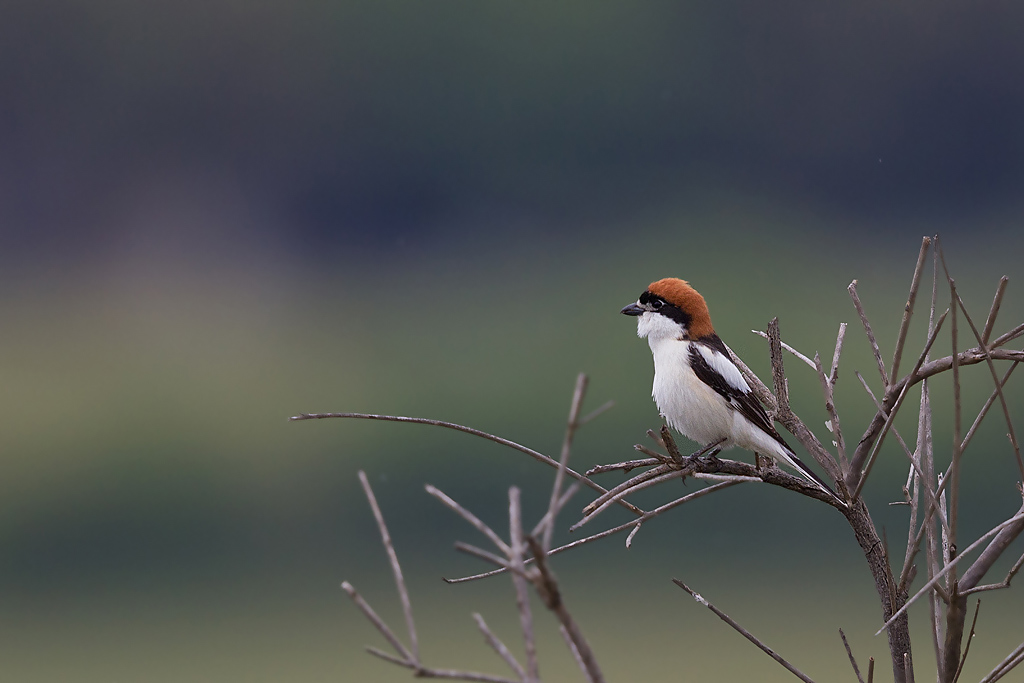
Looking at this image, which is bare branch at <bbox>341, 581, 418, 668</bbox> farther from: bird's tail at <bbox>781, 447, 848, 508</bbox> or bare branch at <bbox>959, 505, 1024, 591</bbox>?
bird's tail at <bbox>781, 447, 848, 508</bbox>

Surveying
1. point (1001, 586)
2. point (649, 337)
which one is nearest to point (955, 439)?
point (1001, 586)

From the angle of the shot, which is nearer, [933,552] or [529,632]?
[529,632]

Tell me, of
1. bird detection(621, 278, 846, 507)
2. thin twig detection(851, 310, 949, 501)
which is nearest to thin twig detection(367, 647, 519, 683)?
thin twig detection(851, 310, 949, 501)

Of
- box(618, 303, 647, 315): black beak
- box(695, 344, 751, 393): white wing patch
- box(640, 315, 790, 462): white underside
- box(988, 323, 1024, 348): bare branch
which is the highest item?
box(988, 323, 1024, 348): bare branch

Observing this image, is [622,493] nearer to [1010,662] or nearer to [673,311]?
[1010,662]

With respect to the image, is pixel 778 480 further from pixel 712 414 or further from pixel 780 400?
pixel 712 414

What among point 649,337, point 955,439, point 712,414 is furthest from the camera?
point 649,337

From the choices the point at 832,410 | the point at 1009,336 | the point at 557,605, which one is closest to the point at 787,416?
the point at 832,410

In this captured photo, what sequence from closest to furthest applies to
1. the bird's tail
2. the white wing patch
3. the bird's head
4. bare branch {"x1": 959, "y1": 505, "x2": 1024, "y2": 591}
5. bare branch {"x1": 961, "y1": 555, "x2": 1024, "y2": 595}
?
bare branch {"x1": 961, "y1": 555, "x2": 1024, "y2": 595}
bare branch {"x1": 959, "y1": 505, "x2": 1024, "y2": 591}
the bird's tail
the white wing patch
the bird's head

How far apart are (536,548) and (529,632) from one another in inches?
2.7

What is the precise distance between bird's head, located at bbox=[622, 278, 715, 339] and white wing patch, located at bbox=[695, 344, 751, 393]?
0.06 meters

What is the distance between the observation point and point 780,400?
1420 millimetres

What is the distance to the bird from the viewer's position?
248 centimetres

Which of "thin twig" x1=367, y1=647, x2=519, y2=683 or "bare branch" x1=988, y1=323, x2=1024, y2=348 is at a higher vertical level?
"bare branch" x1=988, y1=323, x2=1024, y2=348
